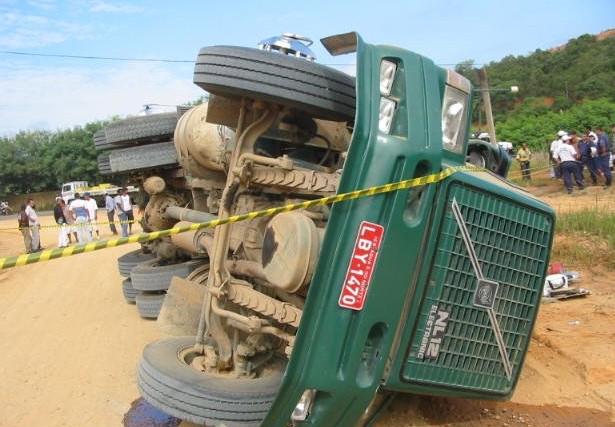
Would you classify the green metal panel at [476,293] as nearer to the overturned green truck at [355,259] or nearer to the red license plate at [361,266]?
the overturned green truck at [355,259]

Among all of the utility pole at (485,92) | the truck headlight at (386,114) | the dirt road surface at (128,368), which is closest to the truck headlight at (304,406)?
the dirt road surface at (128,368)

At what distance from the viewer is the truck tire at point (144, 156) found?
5.81 m

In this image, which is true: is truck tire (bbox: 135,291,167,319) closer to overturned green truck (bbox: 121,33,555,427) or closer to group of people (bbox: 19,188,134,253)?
overturned green truck (bbox: 121,33,555,427)

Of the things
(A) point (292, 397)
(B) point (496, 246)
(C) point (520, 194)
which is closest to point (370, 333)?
(A) point (292, 397)

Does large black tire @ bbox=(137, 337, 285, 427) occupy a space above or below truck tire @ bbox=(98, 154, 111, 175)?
below

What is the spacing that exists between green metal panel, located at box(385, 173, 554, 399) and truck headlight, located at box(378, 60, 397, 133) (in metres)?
0.37

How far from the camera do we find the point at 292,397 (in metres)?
2.51

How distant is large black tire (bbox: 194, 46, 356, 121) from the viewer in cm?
299

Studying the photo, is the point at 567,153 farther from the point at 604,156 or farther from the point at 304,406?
the point at 304,406

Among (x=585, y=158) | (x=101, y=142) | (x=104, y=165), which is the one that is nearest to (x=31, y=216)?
(x=104, y=165)

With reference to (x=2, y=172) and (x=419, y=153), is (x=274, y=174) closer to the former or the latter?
(x=419, y=153)

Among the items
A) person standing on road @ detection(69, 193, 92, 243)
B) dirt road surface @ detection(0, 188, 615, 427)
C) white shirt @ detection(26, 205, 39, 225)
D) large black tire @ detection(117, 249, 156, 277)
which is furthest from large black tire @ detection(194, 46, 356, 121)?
person standing on road @ detection(69, 193, 92, 243)

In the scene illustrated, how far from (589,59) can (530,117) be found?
12.5m

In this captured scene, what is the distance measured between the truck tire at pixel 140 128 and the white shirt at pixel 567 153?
36.1 ft
